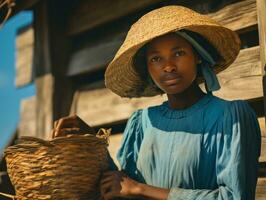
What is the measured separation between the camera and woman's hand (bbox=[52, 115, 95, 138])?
2316mm

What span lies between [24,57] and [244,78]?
2678 millimetres

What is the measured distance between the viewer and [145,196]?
7.11 feet

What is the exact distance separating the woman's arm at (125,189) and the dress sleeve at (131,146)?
0.75ft

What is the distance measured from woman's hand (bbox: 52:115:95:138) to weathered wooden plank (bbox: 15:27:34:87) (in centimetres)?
256

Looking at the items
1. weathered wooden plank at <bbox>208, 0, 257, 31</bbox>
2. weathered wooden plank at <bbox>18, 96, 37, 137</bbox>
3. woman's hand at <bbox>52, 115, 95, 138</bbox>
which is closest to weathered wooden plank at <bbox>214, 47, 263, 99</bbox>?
weathered wooden plank at <bbox>208, 0, 257, 31</bbox>

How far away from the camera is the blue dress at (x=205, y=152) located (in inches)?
81.8

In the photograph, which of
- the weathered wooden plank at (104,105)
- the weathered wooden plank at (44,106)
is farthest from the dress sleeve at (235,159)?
the weathered wooden plank at (44,106)

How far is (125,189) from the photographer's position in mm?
2207

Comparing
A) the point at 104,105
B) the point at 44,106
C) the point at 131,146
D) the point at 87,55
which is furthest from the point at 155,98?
the point at 44,106

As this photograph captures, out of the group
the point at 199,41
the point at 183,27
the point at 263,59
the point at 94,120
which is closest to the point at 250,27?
the point at 263,59

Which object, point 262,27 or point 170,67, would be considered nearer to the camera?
point 170,67

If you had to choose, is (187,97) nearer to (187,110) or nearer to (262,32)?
(187,110)

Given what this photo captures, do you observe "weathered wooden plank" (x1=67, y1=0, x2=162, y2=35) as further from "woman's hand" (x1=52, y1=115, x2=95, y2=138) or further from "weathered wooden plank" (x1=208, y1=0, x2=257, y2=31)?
"woman's hand" (x1=52, y1=115, x2=95, y2=138)

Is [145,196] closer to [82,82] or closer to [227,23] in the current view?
[227,23]
